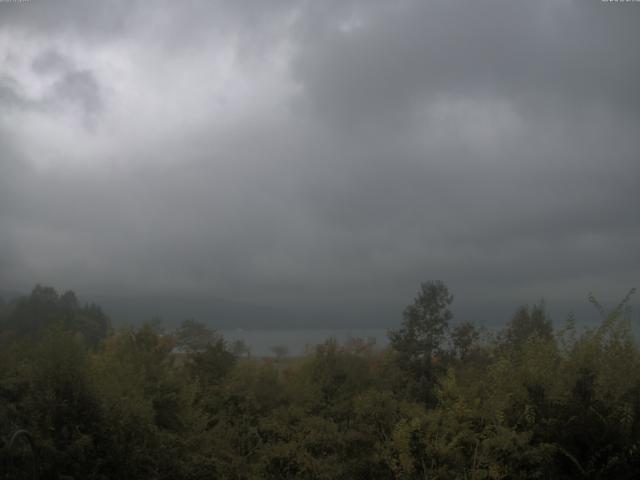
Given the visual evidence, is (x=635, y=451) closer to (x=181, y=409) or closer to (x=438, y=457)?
(x=438, y=457)

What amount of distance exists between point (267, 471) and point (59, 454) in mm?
5164

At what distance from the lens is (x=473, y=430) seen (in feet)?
35.7

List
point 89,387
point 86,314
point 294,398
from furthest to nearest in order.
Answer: point 86,314 < point 294,398 < point 89,387

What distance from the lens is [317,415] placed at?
46.3ft

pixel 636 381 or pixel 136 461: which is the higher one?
pixel 636 381

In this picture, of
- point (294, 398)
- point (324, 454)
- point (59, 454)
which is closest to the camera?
point (59, 454)

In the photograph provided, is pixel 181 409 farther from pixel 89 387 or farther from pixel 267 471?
pixel 89 387

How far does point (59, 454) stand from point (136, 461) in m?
1.41

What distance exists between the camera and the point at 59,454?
827 centimetres

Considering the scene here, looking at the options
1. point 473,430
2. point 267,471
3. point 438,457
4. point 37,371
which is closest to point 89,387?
point 37,371

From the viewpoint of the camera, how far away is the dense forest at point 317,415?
29.5 ft

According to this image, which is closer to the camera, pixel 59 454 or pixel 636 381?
pixel 59 454

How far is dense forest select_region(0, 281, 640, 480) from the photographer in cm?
898

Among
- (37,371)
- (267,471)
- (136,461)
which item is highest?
(37,371)
